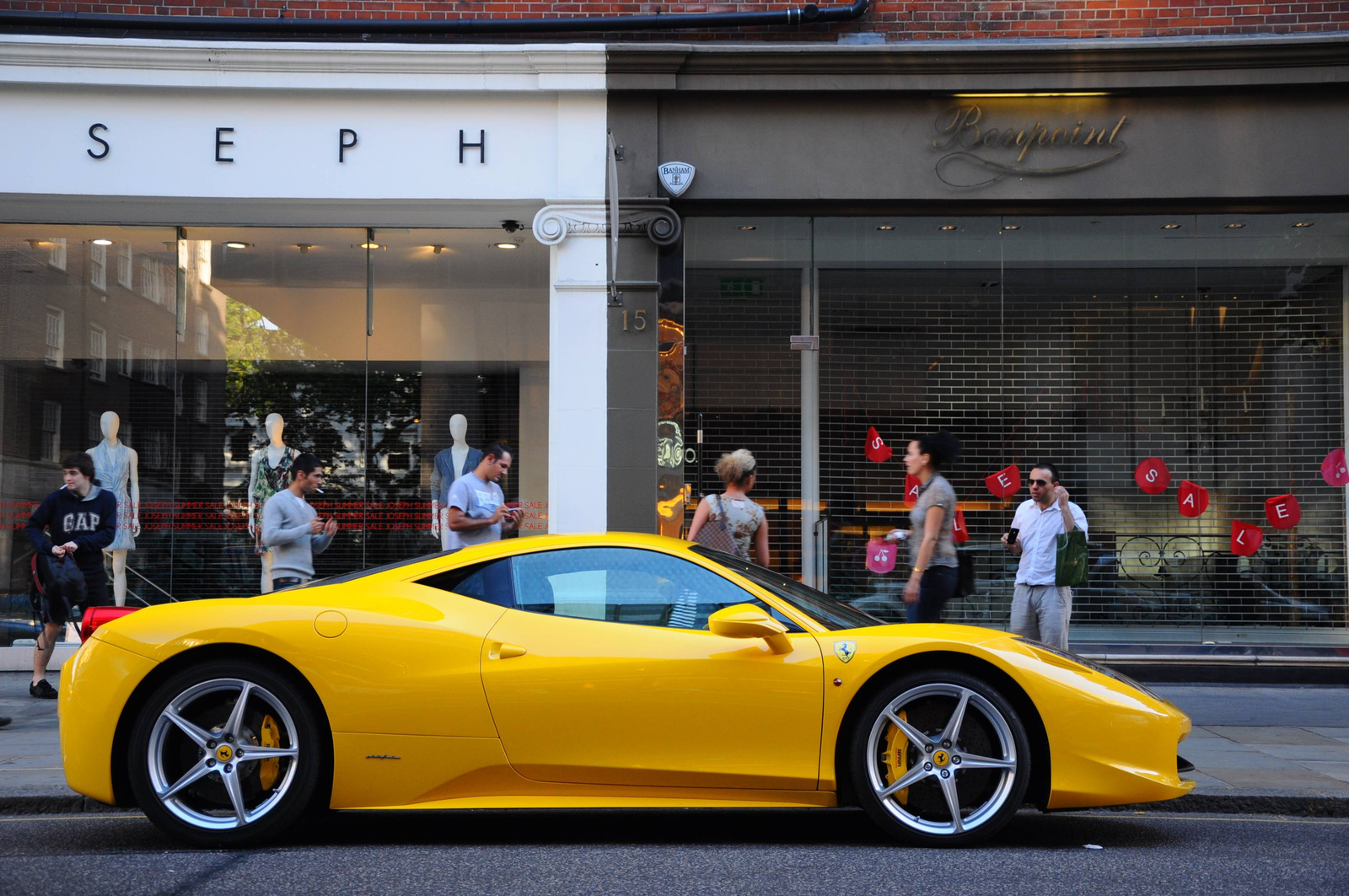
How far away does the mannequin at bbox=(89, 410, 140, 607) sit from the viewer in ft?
35.6

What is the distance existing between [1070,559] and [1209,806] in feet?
6.98

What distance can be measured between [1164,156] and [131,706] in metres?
8.92

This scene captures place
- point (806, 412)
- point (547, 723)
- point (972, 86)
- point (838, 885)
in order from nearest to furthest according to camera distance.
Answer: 1. point (838, 885)
2. point (547, 723)
3. point (972, 86)
4. point (806, 412)

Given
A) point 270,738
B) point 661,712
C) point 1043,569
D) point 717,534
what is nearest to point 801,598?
point 661,712

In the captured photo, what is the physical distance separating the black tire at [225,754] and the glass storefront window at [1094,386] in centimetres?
631

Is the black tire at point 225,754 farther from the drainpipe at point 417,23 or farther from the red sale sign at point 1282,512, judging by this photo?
the red sale sign at point 1282,512

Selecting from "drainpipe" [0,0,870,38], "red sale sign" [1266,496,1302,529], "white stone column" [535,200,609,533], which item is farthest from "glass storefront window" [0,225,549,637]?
"red sale sign" [1266,496,1302,529]

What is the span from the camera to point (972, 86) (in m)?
9.92

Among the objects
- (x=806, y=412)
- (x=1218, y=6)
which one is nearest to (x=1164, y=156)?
(x=1218, y=6)

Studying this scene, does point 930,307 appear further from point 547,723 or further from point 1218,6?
point 547,723

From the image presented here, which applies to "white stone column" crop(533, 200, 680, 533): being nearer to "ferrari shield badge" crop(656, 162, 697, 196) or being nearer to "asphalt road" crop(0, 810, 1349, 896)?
"ferrari shield badge" crop(656, 162, 697, 196)

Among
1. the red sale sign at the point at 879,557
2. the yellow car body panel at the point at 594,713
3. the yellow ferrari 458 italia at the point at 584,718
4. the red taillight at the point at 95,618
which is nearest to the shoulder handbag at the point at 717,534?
the yellow ferrari 458 italia at the point at 584,718

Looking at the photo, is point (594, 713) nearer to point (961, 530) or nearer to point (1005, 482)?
point (961, 530)

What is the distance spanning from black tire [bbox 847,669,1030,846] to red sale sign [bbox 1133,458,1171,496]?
671cm
